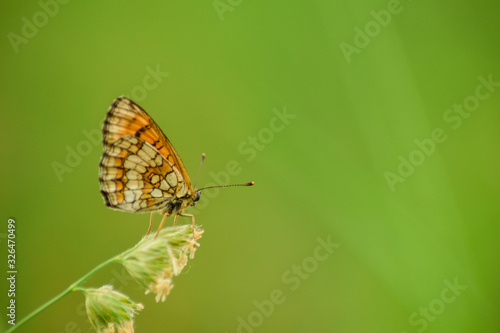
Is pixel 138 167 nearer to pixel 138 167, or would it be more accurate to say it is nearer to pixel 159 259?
pixel 138 167

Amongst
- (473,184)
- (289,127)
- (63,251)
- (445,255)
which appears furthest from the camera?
(289,127)

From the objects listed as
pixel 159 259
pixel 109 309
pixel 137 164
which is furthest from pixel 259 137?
pixel 109 309

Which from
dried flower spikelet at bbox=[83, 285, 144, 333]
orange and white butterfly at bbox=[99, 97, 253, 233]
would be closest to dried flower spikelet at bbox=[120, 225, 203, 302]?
dried flower spikelet at bbox=[83, 285, 144, 333]

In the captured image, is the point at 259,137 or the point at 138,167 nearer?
the point at 138,167

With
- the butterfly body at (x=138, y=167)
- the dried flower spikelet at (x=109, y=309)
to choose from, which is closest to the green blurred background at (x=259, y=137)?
the butterfly body at (x=138, y=167)

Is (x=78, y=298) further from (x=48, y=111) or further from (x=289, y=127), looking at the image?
(x=289, y=127)

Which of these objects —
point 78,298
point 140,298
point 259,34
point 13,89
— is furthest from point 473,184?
point 13,89
